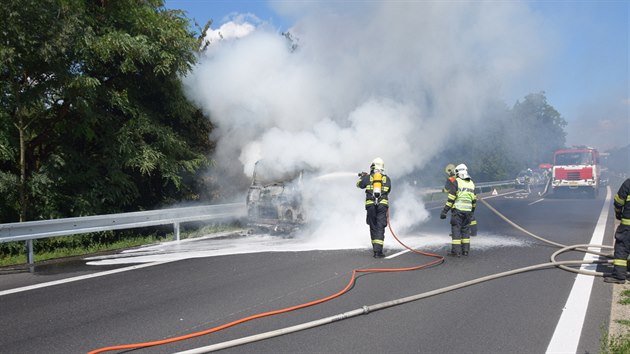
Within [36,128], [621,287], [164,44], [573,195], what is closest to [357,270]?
[621,287]

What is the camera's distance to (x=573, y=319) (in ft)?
16.5

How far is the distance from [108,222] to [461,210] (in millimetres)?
6940

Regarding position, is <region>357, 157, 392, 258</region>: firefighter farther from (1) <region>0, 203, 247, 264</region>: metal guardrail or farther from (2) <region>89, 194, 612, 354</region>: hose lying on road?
(1) <region>0, 203, 247, 264</region>: metal guardrail

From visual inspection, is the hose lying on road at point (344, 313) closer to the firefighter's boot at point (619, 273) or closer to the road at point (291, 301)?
the road at point (291, 301)

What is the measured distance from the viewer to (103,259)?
8.47m

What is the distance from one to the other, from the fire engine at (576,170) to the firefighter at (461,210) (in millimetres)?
21288

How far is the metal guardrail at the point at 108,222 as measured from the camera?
8.04 m

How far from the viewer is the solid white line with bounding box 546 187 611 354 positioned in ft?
14.1

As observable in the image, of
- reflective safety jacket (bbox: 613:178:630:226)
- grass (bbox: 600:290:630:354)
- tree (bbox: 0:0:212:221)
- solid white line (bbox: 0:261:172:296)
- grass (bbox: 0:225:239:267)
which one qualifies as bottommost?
grass (bbox: 600:290:630:354)

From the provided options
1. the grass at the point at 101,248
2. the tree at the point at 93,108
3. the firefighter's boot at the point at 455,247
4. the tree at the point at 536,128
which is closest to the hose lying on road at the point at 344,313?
the firefighter's boot at the point at 455,247

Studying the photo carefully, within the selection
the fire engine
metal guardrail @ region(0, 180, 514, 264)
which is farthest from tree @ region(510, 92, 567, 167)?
metal guardrail @ region(0, 180, 514, 264)

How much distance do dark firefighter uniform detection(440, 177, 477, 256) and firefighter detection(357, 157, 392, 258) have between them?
1.15 metres

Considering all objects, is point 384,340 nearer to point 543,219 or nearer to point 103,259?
point 103,259

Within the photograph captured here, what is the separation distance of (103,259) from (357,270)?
4.57 meters
